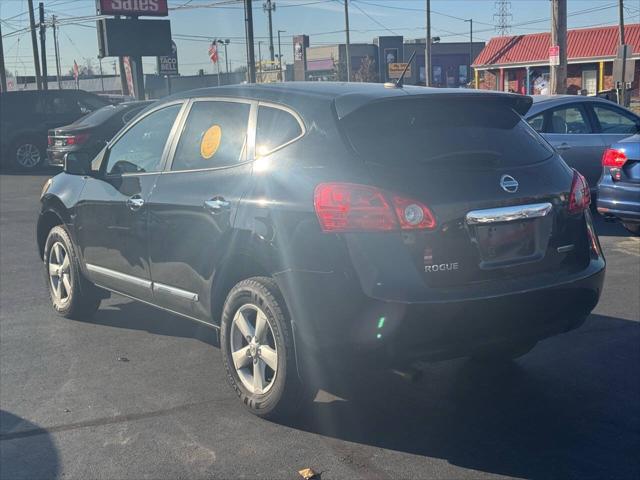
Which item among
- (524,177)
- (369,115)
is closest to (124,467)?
(369,115)

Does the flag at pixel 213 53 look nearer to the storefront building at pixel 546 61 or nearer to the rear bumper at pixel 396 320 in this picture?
the storefront building at pixel 546 61

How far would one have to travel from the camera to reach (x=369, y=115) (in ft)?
13.5

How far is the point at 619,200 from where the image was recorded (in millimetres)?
8766

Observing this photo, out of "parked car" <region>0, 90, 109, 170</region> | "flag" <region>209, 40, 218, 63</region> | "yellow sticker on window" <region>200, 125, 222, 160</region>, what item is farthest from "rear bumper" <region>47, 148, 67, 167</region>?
"flag" <region>209, 40, 218, 63</region>

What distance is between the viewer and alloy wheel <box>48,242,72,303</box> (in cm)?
636

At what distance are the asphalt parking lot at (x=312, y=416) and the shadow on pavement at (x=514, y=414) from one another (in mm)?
11

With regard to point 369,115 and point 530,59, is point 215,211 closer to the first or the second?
point 369,115

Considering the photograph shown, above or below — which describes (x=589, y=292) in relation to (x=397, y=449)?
above

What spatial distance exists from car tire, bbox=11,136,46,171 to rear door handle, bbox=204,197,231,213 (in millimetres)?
17988

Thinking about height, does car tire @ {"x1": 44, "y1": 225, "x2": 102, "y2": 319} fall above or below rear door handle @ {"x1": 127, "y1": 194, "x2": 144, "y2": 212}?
below

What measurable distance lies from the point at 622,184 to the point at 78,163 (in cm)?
575

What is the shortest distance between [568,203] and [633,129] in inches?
300

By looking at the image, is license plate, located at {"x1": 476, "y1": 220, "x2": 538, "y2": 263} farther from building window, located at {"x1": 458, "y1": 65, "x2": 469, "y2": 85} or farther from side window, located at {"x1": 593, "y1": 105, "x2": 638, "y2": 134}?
building window, located at {"x1": 458, "y1": 65, "x2": 469, "y2": 85}

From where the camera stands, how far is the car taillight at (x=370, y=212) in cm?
377
